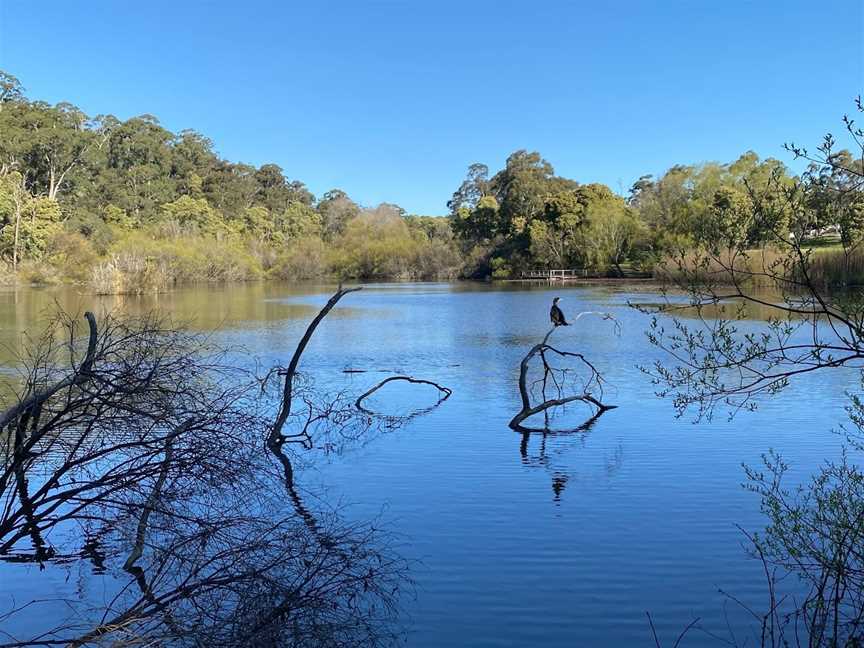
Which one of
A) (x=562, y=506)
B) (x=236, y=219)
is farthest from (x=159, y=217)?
(x=562, y=506)

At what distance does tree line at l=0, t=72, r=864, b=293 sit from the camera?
180 feet

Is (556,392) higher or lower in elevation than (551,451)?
higher

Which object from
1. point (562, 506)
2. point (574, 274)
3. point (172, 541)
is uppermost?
point (574, 274)

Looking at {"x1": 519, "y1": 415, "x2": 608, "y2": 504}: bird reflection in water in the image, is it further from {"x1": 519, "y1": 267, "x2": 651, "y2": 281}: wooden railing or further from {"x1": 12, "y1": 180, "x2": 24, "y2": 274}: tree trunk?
{"x1": 519, "y1": 267, "x2": 651, "y2": 281}: wooden railing

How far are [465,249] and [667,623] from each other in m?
73.8

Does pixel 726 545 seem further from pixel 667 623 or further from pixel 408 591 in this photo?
pixel 408 591

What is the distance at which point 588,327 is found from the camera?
85.9 ft

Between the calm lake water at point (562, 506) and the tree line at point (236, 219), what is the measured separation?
35531 mm

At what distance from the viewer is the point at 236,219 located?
84.6 metres

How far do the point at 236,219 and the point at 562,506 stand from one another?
80.5 meters

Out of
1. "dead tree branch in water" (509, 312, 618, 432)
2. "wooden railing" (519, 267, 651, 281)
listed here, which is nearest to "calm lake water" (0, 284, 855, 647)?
"dead tree branch in water" (509, 312, 618, 432)

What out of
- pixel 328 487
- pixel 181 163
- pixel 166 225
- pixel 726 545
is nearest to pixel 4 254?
pixel 166 225

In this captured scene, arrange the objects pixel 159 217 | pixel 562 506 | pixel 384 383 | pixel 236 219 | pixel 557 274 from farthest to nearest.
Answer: pixel 236 219, pixel 159 217, pixel 557 274, pixel 384 383, pixel 562 506

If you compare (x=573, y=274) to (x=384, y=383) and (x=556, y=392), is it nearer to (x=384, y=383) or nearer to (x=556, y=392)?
(x=556, y=392)
